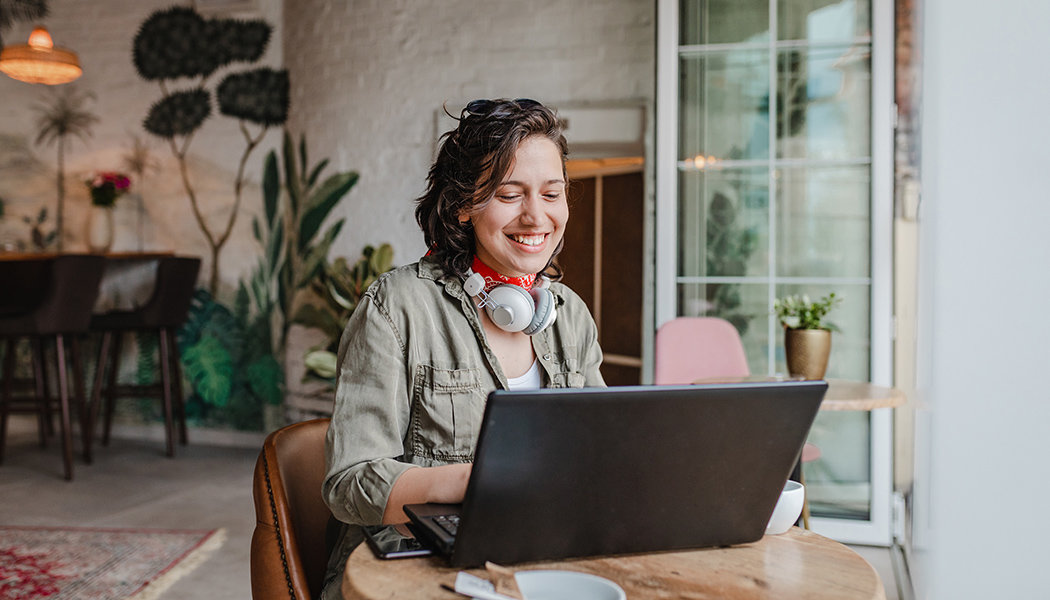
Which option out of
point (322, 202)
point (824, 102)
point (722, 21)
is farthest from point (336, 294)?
point (824, 102)

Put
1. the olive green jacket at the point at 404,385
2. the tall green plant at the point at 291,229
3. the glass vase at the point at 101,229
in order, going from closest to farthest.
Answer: the olive green jacket at the point at 404,385
the tall green plant at the point at 291,229
the glass vase at the point at 101,229

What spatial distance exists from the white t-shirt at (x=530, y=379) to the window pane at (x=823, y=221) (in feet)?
8.84

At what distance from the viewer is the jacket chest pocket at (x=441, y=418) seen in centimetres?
116

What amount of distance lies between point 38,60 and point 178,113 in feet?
2.99

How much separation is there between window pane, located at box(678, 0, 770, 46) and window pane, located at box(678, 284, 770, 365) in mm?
1161

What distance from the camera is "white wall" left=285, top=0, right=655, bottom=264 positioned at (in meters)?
4.49

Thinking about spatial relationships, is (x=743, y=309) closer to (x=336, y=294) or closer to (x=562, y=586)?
(x=336, y=294)

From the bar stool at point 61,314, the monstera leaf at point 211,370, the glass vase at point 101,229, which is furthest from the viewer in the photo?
Answer: the glass vase at point 101,229

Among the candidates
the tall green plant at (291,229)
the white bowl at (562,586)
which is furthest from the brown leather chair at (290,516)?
the tall green plant at (291,229)

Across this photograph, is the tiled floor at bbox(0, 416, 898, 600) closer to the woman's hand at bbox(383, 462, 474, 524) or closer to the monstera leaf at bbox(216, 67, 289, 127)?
the woman's hand at bbox(383, 462, 474, 524)

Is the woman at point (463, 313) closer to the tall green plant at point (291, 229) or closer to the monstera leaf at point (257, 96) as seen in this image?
the tall green plant at point (291, 229)

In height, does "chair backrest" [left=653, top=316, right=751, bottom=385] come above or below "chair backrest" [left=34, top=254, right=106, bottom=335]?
below

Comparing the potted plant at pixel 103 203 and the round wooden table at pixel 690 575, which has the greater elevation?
the potted plant at pixel 103 203

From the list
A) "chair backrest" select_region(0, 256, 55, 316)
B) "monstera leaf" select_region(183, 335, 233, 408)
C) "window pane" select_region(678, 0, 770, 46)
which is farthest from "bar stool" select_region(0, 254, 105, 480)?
"window pane" select_region(678, 0, 770, 46)
